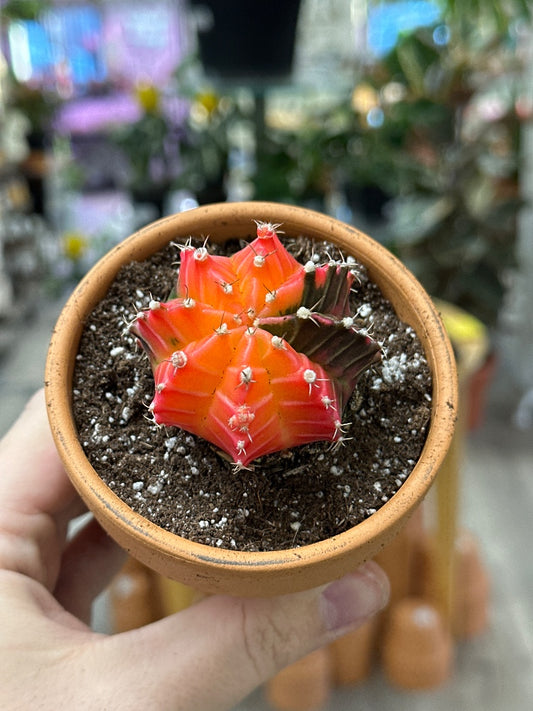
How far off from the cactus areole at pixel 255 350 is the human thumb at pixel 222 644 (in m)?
0.15

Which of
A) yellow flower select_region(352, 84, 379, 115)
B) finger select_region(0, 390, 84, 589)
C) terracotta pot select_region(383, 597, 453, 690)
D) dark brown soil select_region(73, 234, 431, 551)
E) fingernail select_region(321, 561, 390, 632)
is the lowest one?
terracotta pot select_region(383, 597, 453, 690)

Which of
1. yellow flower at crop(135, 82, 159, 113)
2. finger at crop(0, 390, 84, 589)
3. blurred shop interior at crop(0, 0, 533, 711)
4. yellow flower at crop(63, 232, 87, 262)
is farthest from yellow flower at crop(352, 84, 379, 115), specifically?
finger at crop(0, 390, 84, 589)

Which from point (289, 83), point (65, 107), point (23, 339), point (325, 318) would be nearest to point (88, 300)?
point (325, 318)

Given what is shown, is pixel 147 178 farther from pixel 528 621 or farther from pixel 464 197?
pixel 528 621

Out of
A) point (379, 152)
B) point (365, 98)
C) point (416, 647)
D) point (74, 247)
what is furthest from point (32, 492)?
point (365, 98)

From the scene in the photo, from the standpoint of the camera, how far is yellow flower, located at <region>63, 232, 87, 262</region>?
175cm

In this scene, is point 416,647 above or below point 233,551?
below

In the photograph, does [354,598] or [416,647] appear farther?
[416,647]

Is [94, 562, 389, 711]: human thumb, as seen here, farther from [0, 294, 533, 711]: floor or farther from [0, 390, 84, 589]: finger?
[0, 294, 533, 711]: floor

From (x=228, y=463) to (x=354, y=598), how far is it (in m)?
0.19

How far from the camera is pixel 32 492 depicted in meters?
0.58

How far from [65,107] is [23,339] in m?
1.27

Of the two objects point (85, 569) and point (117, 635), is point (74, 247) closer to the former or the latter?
point (85, 569)

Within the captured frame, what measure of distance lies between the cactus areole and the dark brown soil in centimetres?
4
